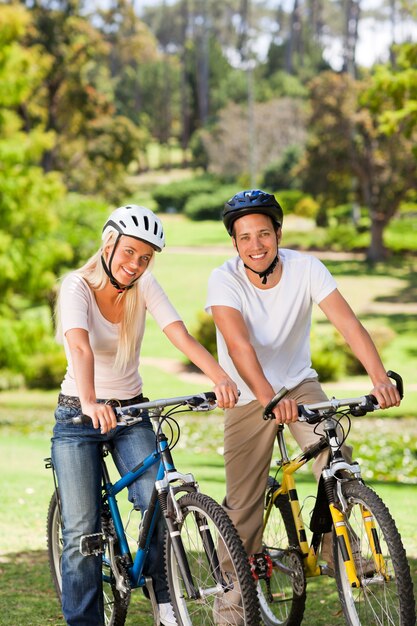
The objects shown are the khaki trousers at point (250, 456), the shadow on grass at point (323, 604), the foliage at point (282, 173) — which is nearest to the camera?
the khaki trousers at point (250, 456)

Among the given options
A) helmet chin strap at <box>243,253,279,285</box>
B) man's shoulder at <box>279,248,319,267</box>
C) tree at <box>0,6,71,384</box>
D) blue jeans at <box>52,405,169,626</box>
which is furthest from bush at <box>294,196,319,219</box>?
blue jeans at <box>52,405,169,626</box>

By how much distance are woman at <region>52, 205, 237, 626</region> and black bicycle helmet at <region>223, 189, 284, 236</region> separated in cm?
37

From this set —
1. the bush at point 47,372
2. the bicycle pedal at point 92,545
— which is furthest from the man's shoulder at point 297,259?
the bush at point 47,372

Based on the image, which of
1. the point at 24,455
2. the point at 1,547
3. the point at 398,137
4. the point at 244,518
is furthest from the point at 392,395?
the point at 398,137

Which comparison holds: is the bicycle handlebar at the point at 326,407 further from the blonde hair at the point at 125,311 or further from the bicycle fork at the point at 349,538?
the blonde hair at the point at 125,311

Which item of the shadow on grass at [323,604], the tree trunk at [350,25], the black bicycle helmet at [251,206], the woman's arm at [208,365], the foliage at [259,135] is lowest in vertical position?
the shadow on grass at [323,604]

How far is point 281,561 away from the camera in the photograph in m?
5.11

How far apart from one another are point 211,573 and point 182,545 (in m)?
0.18

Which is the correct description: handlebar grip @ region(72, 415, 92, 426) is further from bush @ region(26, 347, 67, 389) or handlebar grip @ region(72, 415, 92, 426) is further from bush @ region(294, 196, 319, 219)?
bush @ region(294, 196, 319, 219)

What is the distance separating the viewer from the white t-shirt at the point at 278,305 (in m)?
4.83

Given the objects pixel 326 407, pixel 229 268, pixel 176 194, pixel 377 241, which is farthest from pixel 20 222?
pixel 176 194

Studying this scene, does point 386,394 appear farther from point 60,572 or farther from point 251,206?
point 60,572

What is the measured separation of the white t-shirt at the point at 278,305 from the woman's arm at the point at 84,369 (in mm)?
624

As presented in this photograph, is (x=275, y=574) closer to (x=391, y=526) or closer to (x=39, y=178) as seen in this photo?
(x=391, y=526)
